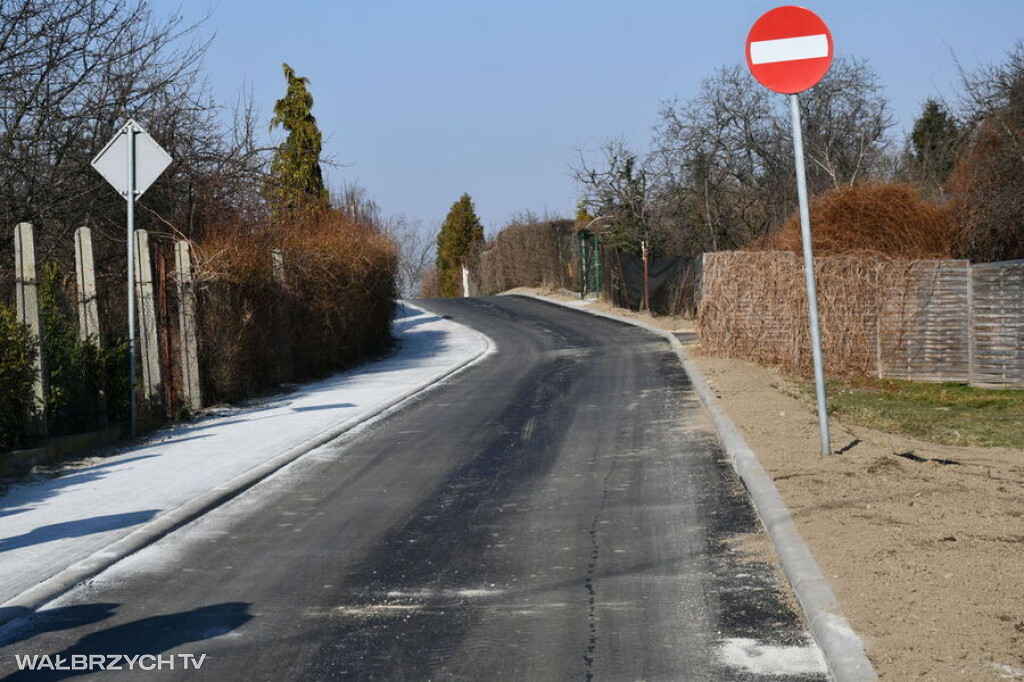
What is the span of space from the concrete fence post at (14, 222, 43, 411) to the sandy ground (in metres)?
6.96

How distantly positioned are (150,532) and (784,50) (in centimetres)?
593

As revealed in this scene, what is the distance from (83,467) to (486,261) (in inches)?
1798

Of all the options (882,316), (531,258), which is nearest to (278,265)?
(882,316)

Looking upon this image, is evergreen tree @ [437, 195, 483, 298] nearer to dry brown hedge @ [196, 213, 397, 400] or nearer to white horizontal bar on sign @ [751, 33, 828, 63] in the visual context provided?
dry brown hedge @ [196, 213, 397, 400]

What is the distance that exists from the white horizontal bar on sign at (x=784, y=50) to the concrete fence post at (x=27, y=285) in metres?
7.04

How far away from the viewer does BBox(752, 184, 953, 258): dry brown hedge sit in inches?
865

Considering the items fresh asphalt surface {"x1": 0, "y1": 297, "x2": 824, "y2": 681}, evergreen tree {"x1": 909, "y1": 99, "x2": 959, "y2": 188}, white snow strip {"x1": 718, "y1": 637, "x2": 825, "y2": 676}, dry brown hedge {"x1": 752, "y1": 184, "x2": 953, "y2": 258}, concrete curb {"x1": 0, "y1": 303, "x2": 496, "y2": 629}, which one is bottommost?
white snow strip {"x1": 718, "y1": 637, "x2": 825, "y2": 676}

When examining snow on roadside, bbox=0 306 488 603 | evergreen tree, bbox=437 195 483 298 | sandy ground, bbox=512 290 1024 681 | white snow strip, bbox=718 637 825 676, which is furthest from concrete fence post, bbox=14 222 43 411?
evergreen tree, bbox=437 195 483 298

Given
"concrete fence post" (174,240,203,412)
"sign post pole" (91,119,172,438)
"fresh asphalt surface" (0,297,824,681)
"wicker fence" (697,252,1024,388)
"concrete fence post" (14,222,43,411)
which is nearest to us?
"fresh asphalt surface" (0,297,824,681)

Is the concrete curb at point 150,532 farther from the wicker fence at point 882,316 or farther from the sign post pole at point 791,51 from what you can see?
the wicker fence at point 882,316

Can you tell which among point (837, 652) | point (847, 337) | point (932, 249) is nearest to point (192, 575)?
point (837, 652)

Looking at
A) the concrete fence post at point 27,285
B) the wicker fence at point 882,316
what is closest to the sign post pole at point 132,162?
the concrete fence post at point 27,285

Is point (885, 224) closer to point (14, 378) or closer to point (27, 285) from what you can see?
point (27, 285)

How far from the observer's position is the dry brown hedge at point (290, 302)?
51.4 feet
